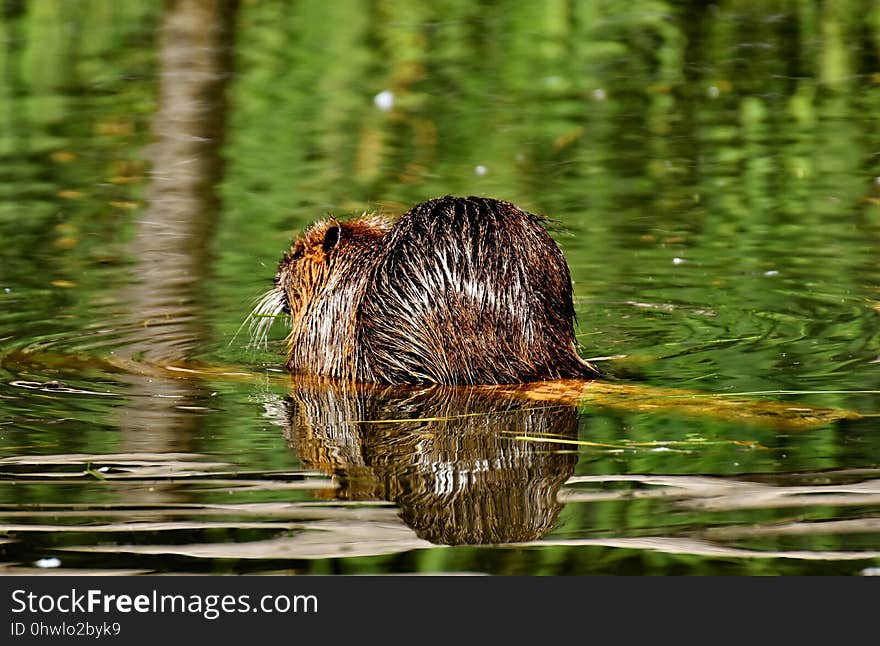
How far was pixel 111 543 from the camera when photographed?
3531 millimetres

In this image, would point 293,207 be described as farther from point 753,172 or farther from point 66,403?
point 66,403

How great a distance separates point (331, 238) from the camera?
5211 mm

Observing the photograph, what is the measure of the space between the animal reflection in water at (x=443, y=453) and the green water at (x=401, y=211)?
0.01 m

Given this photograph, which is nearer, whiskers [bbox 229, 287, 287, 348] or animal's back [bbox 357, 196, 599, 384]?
animal's back [bbox 357, 196, 599, 384]

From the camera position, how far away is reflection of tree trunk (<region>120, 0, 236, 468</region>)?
4785mm

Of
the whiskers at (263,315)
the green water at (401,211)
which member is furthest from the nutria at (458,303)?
the whiskers at (263,315)

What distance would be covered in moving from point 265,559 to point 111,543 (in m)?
0.38

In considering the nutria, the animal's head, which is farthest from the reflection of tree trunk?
the nutria

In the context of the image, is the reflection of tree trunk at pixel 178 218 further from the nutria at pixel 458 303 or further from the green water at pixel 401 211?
the nutria at pixel 458 303

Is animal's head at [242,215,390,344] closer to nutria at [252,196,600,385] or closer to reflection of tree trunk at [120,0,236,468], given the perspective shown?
nutria at [252,196,600,385]

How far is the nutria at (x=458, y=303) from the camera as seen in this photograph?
15.5ft

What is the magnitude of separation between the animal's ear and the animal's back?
13.0 inches

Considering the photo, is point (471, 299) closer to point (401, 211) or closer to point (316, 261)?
point (316, 261)

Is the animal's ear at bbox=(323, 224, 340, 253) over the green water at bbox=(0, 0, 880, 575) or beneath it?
over
